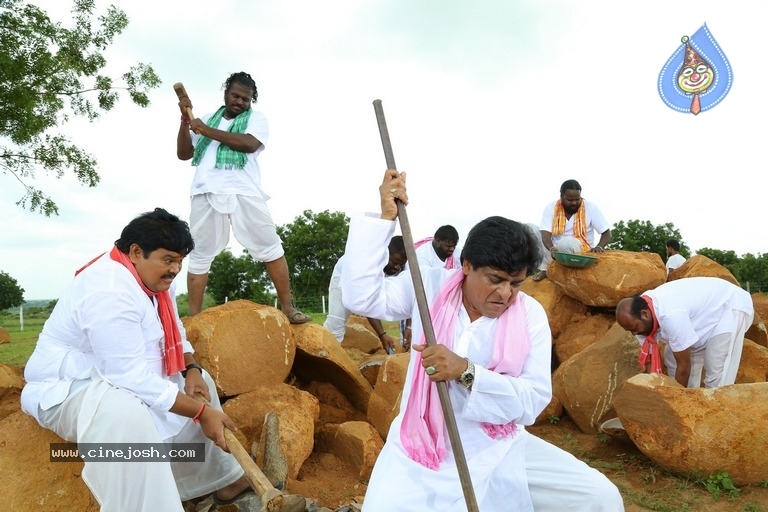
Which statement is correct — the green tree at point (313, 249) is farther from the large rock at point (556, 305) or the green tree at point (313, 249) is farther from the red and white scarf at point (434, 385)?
the red and white scarf at point (434, 385)

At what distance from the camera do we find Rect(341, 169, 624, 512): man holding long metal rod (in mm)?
2404

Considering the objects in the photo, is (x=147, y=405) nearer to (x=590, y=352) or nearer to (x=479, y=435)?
(x=479, y=435)

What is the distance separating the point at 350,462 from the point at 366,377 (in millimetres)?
1230

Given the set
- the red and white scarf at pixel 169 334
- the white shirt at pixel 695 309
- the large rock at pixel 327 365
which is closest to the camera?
the red and white scarf at pixel 169 334

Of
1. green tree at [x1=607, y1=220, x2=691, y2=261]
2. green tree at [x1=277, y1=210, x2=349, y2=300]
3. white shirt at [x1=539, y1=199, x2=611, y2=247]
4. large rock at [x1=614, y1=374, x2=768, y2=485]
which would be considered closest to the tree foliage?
green tree at [x1=277, y1=210, x2=349, y2=300]

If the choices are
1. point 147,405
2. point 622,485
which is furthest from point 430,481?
point 622,485

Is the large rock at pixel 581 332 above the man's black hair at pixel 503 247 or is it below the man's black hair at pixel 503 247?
below

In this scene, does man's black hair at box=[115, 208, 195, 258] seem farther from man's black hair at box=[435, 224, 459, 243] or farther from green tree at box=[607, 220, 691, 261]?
green tree at box=[607, 220, 691, 261]

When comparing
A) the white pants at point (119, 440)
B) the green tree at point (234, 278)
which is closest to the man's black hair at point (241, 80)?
the white pants at point (119, 440)

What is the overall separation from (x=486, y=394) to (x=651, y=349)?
129 inches

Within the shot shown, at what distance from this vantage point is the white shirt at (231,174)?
4570 mm

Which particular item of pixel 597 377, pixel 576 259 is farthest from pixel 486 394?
pixel 576 259

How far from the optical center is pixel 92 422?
9.38 ft

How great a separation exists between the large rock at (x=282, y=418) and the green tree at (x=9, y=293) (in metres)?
37.0
